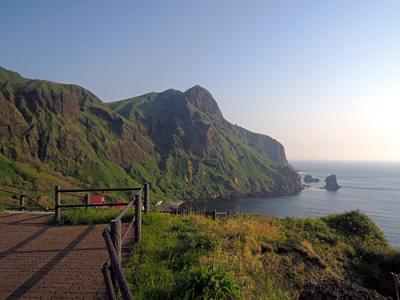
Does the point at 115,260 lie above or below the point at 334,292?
above

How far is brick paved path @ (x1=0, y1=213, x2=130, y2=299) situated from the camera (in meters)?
6.79

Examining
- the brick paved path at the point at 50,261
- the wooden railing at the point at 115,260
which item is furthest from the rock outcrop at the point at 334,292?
the brick paved path at the point at 50,261

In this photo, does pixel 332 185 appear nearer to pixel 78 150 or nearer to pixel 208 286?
pixel 78 150

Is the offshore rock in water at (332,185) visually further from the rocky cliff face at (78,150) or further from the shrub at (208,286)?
the shrub at (208,286)

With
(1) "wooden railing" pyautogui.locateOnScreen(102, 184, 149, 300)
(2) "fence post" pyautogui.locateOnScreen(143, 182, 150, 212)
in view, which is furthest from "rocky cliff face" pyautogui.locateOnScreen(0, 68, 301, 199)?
(1) "wooden railing" pyautogui.locateOnScreen(102, 184, 149, 300)

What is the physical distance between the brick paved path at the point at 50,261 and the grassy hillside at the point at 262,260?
951 millimetres

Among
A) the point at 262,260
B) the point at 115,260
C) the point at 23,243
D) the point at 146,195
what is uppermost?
the point at 146,195

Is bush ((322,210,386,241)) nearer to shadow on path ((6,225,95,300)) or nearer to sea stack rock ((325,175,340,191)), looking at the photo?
shadow on path ((6,225,95,300))

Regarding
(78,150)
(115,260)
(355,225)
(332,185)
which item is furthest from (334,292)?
(332,185)

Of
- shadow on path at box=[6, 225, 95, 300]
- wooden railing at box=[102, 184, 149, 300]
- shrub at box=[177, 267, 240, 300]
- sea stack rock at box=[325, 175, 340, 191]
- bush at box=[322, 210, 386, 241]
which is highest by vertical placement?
wooden railing at box=[102, 184, 149, 300]

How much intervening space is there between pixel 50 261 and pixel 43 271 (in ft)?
2.25

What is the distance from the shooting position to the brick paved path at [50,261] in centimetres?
679

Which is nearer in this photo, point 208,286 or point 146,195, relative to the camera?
point 208,286

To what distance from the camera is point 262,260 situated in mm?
10117
